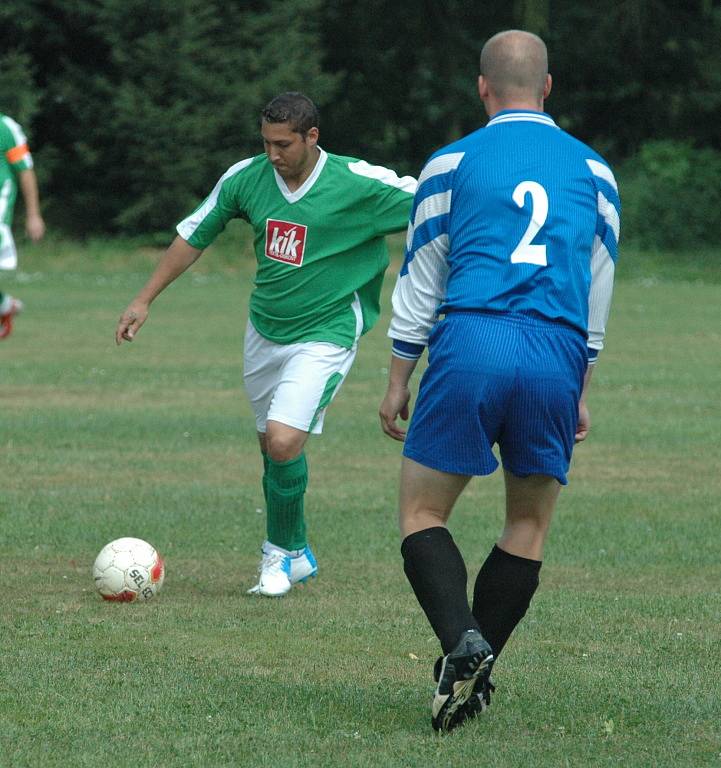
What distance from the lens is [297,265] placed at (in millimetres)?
6543

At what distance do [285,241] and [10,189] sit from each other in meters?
9.54

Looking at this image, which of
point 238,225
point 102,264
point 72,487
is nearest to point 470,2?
point 238,225

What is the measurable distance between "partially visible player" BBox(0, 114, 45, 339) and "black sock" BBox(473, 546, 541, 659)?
10.1m

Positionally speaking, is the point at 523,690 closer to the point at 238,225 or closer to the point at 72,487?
the point at 72,487

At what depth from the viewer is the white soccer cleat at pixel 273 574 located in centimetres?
654

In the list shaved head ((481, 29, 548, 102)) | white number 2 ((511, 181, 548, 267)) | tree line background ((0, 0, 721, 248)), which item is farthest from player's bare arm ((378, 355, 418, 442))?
tree line background ((0, 0, 721, 248))

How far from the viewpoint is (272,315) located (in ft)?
21.8

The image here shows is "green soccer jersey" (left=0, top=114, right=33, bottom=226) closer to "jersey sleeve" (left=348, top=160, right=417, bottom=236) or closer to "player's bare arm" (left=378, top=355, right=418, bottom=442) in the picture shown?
"jersey sleeve" (left=348, top=160, right=417, bottom=236)

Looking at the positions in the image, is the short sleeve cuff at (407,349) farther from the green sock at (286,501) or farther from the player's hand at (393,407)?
the green sock at (286,501)

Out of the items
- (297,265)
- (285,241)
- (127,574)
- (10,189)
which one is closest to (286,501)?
(127,574)

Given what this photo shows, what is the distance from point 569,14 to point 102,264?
16.0 meters

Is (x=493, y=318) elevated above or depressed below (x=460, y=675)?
above

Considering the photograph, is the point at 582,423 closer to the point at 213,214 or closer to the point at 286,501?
the point at 286,501

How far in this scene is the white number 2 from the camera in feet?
14.0
